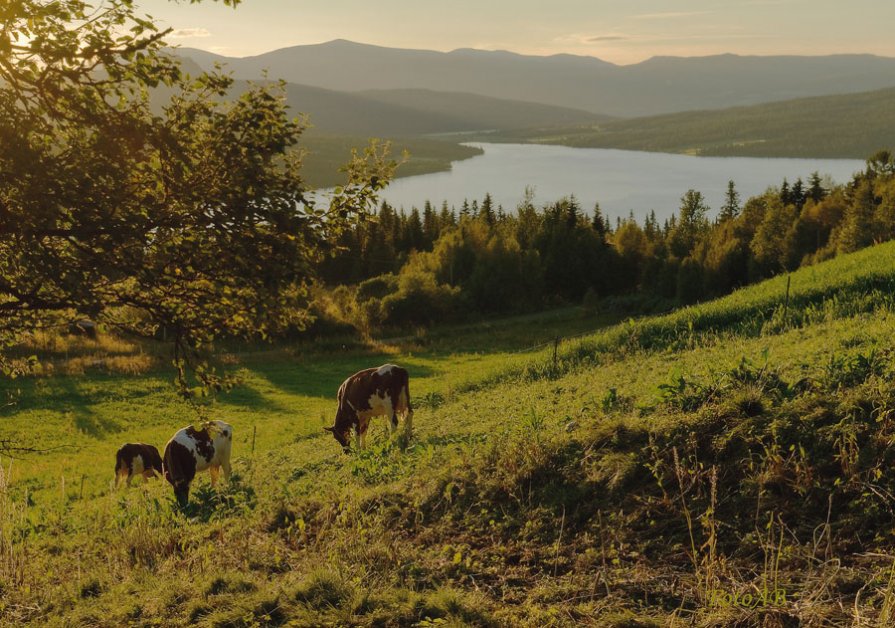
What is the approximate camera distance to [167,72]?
310 inches

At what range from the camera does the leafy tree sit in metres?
7.02

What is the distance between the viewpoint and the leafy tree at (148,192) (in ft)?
23.0

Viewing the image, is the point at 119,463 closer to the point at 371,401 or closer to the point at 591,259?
the point at 371,401

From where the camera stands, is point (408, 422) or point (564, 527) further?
point (408, 422)

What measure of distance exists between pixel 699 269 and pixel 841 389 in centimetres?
7660

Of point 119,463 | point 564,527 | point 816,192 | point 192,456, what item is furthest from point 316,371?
point 816,192

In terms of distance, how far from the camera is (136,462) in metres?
19.4

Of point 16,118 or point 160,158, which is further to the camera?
point 160,158

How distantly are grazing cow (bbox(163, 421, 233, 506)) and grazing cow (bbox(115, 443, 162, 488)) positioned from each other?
11.1 feet

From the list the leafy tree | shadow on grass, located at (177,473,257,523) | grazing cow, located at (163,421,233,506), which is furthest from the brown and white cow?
the leafy tree

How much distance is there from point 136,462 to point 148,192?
13.6m

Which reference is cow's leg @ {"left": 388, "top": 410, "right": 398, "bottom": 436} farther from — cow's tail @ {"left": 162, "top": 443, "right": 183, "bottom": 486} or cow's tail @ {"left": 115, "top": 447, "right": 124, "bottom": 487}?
cow's tail @ {"left": 115, "top": 447, "right": 124, "bottom": 487}

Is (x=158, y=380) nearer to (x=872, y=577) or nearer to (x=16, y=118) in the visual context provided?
(x=16, y=118)

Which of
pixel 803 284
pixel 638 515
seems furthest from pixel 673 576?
pixel 803 284
